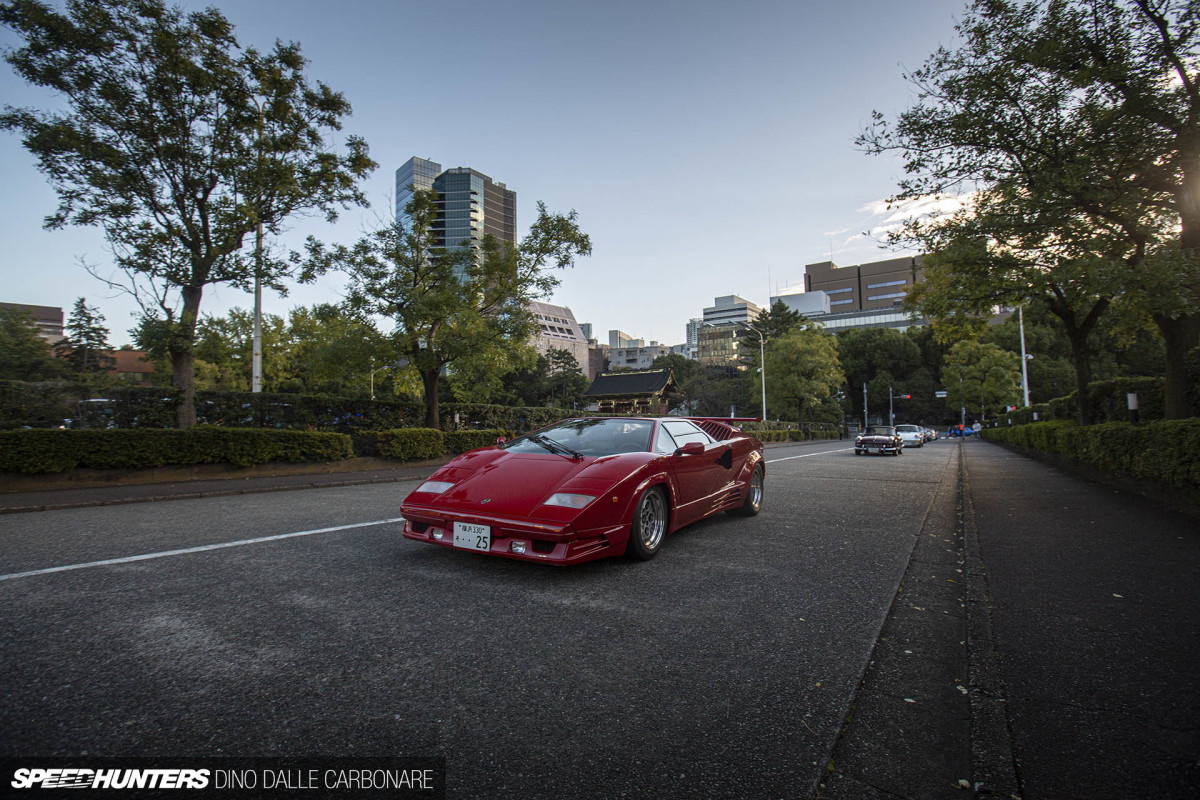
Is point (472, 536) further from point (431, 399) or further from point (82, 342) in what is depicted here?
point (82, 342)

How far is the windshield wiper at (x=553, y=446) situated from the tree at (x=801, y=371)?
4738 centimetres

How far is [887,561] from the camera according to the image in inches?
185

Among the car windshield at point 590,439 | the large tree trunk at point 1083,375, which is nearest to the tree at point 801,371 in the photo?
the large tree trunk at point 1083,375

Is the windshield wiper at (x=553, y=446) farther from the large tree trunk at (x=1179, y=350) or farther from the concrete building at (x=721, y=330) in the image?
the concrete building at (x=721, y=330)

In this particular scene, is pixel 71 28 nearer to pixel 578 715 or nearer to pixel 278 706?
pixel 278 706

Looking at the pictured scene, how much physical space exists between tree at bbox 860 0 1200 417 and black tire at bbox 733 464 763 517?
5798 mm

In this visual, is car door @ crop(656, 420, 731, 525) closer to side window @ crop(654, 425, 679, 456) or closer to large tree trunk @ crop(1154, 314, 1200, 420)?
side window @ crop(654, 425, 679, 456)

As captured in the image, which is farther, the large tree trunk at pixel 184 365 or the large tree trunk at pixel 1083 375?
the large tree trunk at pixel 1083 375

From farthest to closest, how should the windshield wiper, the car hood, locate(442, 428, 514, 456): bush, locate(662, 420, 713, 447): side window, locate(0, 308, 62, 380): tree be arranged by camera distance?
locate(0, 308, 62, 380): tree → locate(442, 428, 514, 456): bush → locate(662, 420, 713, 447): side window → the windshield wiper → the car hood

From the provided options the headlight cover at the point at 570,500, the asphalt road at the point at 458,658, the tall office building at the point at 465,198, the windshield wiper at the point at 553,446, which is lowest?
the asphalt road at the point at 458,658

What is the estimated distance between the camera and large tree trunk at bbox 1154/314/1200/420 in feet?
31.9

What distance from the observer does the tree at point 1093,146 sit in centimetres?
832

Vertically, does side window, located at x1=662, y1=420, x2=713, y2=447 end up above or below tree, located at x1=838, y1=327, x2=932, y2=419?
below

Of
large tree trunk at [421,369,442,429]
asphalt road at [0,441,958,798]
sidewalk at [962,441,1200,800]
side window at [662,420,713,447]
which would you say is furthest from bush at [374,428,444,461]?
sidewalk at [962,441,1200,800]
